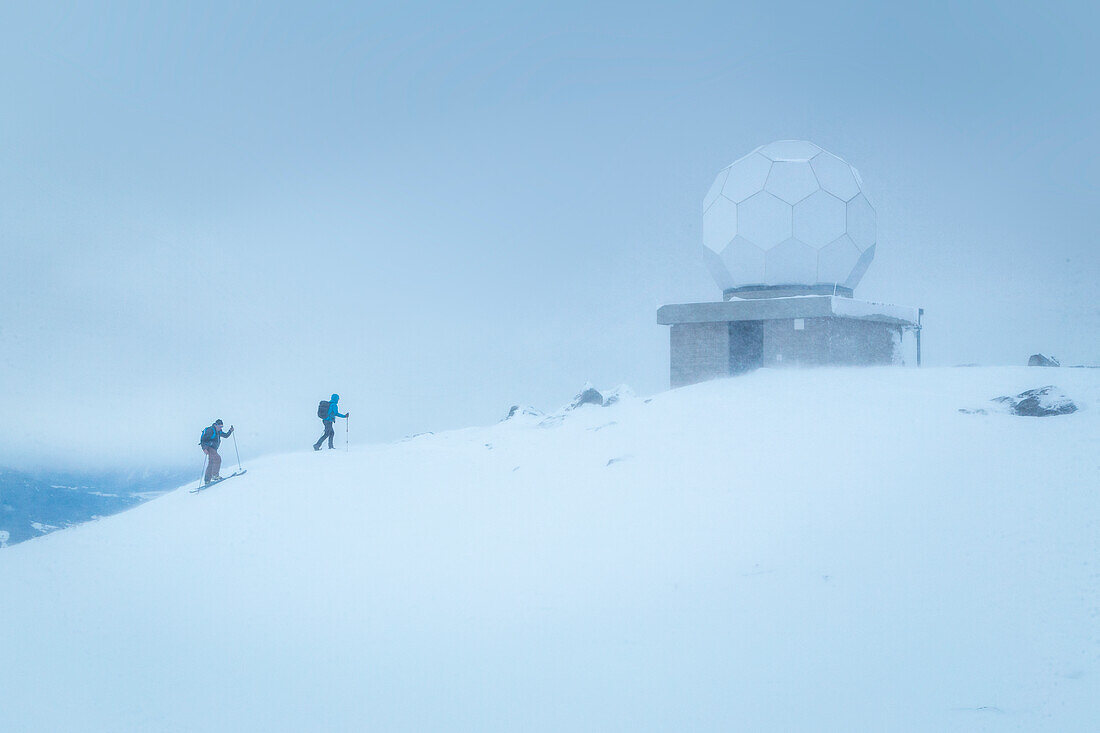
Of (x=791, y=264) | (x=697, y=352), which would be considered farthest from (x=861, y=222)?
(x=697, y=352)

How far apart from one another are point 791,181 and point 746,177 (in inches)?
42.1

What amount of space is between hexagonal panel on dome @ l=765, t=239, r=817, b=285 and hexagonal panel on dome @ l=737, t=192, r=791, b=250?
220mm

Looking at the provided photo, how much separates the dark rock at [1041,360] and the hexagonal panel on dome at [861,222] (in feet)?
13.9

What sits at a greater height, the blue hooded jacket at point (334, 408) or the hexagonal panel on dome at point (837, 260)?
the hexagonal panel on dome at point (837, 260)

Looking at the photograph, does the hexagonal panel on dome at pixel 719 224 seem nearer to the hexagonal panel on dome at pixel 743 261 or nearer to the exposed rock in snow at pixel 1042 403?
the hexagonal panel on dome at pixel 743 261

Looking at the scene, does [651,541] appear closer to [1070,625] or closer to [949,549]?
[949,549]

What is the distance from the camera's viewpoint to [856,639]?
6.80 m

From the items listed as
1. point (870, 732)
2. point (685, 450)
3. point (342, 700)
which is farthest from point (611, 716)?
point (685, 450)

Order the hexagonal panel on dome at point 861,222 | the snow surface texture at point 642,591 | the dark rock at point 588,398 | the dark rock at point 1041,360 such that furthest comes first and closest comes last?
1. the dark rock at point 588,398
2. the hexagonal panel on dome at point 861,222
3. the dark rock at point 1041,360
4. the snow surface texture at point 642,591

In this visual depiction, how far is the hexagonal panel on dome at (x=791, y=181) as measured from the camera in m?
17.8

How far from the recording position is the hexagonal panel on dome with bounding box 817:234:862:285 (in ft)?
58.7

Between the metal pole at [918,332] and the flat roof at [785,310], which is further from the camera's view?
the metal pole at [918,332]

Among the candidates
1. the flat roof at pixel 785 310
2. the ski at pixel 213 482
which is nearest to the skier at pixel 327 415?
the ski at pixel 213 482

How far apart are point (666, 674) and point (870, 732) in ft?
5.24
